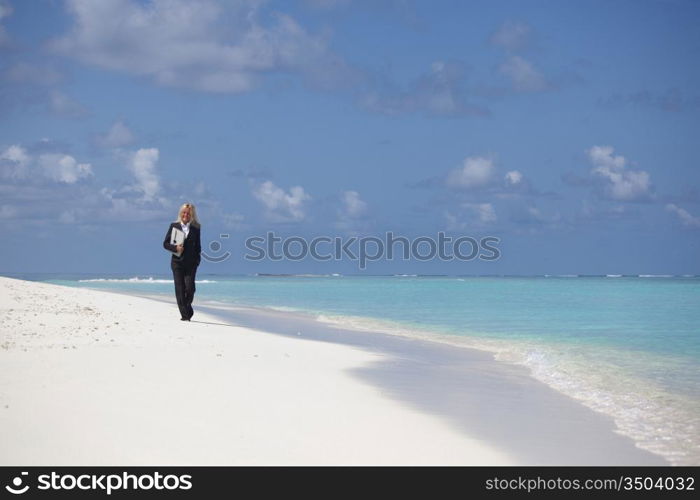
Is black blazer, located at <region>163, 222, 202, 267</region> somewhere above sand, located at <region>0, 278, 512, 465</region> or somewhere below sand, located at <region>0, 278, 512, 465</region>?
above

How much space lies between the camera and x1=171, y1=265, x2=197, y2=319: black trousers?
1463 cm

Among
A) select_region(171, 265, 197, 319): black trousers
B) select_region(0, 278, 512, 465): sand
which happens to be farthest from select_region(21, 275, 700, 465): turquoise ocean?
select_region(171, 265, 197, 319): black trousers

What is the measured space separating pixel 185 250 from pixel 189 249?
9cm

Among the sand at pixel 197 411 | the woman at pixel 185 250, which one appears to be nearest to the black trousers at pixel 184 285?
the woman at pixel 185 250

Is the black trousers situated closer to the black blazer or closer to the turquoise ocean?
the black blazer

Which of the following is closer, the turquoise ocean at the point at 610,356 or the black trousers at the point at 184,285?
the turquoise ocean at the point at 610,356

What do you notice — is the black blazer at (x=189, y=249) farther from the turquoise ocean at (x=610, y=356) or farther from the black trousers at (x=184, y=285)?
the turquoise ocean at (x=610, y=356)

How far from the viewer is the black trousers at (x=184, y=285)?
48.0 feet

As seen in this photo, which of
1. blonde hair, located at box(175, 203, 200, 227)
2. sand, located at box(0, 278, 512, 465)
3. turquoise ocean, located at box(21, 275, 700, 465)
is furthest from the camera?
blonde hair, located at box(175, 203, 200, 227)

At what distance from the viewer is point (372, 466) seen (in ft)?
15.8

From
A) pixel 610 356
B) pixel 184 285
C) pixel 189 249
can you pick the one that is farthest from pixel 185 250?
pixel 610 356

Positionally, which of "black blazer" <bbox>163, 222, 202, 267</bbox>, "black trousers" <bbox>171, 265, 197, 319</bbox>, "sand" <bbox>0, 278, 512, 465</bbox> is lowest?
"sand" <bbox>0, 278, 512, 465</bbox>

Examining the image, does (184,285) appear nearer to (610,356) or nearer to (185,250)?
(185,250)
